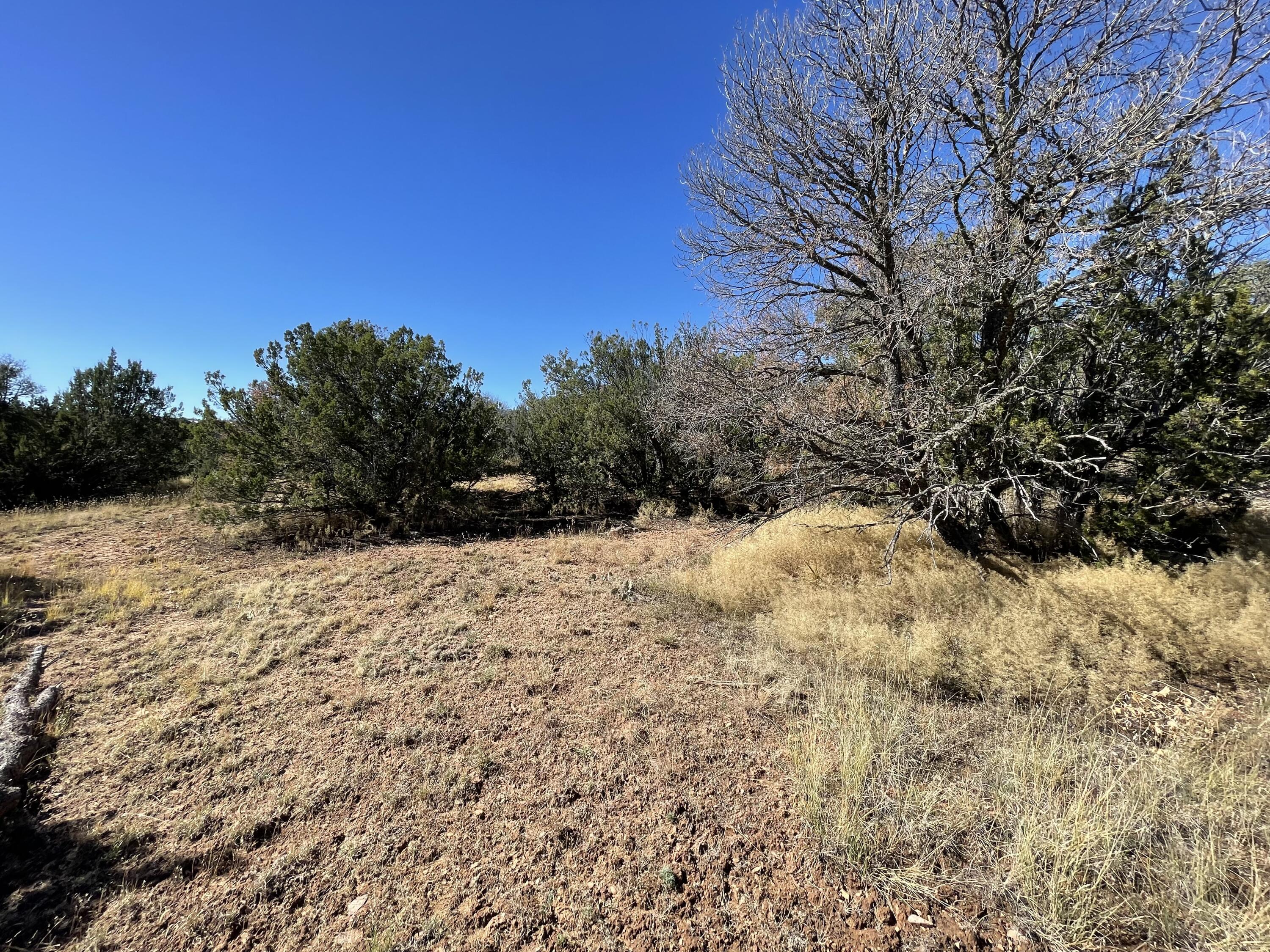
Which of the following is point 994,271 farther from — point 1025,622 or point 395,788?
point 395,788

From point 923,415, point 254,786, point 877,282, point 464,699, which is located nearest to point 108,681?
point 254,786

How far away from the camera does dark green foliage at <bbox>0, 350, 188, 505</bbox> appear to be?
1123cm

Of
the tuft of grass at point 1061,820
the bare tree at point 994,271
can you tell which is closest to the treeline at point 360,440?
the bare tree at point 994,271

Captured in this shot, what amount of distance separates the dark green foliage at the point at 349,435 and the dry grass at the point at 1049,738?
7.34m

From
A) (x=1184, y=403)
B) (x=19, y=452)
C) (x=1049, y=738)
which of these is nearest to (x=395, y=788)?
(x=1049, y=738)

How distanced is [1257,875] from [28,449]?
1969 cm

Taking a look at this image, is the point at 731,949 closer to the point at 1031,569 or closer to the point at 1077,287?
the point at 1031,569

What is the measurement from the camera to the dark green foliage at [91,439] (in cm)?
1123

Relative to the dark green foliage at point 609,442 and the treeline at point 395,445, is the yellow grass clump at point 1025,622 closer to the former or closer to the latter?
the treeline at point 395,445

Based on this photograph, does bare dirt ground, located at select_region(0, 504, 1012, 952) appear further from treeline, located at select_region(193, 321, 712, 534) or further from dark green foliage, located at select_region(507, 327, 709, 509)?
dark green foliage, located at select_region(507, 327, 709, 509)

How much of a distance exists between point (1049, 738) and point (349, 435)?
33.8ft

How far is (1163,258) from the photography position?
158 inches

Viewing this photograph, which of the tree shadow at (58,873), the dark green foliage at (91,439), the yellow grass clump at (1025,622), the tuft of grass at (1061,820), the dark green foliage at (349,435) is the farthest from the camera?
the dark green foliage at (91,439)

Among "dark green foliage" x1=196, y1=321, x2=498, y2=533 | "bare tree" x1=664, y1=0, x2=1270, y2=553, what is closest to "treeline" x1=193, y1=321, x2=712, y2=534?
"dark green foliage" x1=196, y1=321, x2=498, y2=533
